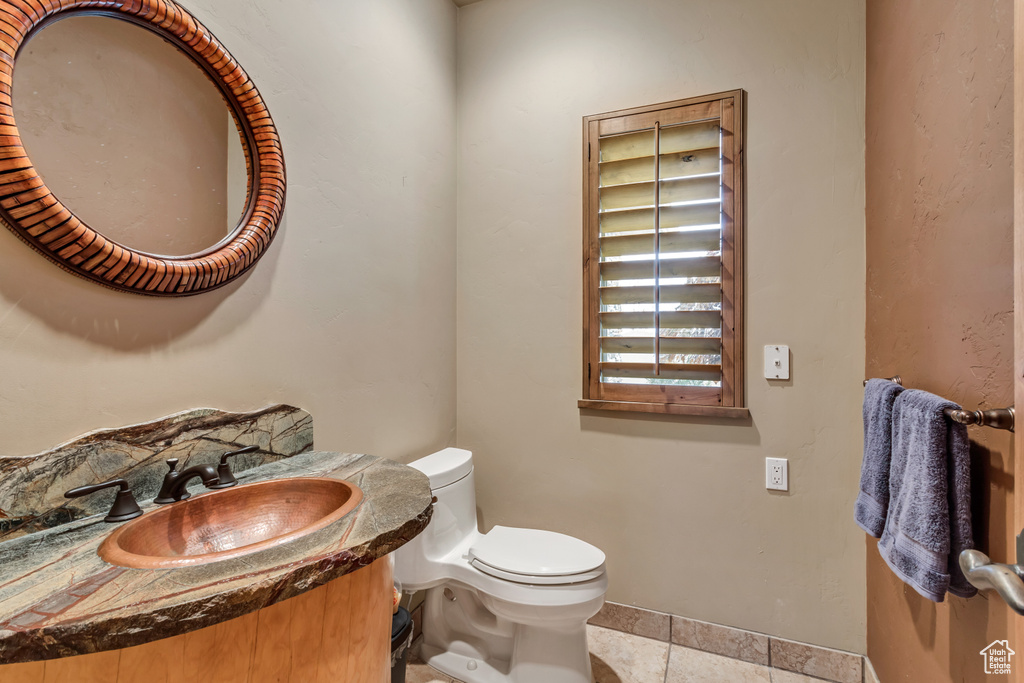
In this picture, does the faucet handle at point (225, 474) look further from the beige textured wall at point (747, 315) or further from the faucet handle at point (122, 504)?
the beige textured wall at point (747, 315)

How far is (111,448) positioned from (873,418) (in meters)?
1.72

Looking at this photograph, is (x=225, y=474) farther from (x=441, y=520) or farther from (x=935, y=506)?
(x=935, y=506)

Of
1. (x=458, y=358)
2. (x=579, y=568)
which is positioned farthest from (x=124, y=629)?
(x=458, y=358)

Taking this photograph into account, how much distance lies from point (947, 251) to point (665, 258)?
85 centimetres

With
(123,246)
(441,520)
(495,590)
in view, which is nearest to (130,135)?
(123,246)

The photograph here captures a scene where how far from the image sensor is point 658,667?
1.71 m

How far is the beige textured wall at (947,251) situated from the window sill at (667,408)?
44cm

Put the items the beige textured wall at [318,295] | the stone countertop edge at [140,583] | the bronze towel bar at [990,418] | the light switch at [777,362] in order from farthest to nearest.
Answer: the light switch at [777,362]
the beige textured wall at [318,295]
the bronze towel bar at [990,418]
the stone countertop edge at [140,583]

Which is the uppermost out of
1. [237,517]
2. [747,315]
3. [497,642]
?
[747,315]

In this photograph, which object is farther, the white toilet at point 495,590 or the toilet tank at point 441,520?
the toilet tank at point 441,520

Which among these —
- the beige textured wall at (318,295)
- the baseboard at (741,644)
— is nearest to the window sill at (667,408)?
the beige textured wall at (318,295)

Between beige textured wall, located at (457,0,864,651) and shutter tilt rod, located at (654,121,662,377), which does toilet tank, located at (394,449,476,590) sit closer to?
beige textured wall, located at (457,0,864,651)

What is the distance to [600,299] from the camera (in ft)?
6.27

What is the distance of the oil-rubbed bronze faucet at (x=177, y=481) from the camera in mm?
928
